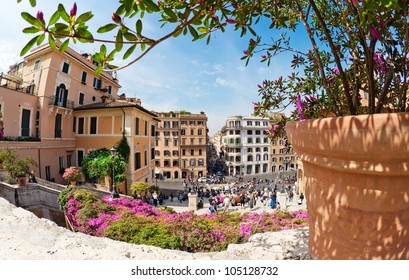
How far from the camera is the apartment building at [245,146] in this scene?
48.9 m

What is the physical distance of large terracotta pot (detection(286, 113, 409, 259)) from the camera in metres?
0.91

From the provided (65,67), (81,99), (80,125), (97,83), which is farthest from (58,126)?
A: (97,83)

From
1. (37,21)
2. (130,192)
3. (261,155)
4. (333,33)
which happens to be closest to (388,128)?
(37,21)

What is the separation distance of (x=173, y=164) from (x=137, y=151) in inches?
1071

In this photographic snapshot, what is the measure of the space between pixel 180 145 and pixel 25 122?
30.2 m

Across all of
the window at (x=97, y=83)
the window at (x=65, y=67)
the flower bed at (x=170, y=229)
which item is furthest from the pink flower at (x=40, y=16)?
the window at (x=97, y=83)

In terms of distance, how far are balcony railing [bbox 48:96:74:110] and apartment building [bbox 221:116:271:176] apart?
35.5 metres

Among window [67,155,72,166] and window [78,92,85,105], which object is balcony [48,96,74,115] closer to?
window [78,92,85,105]

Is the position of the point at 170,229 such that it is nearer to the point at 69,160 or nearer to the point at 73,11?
the point at 73,11

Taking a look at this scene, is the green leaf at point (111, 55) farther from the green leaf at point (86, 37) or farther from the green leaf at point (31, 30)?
the green leaf at point (31, 30)

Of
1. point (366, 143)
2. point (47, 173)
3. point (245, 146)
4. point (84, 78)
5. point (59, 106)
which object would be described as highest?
point (84, 78)

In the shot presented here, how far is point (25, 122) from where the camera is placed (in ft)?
50.5

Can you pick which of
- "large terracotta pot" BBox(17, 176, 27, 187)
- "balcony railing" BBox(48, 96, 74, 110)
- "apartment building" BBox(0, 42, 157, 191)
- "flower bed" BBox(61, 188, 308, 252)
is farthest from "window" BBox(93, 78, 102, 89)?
"flower bed" BBox(61, 188, 308, 252)

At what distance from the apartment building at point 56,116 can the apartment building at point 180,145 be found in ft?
81.1
